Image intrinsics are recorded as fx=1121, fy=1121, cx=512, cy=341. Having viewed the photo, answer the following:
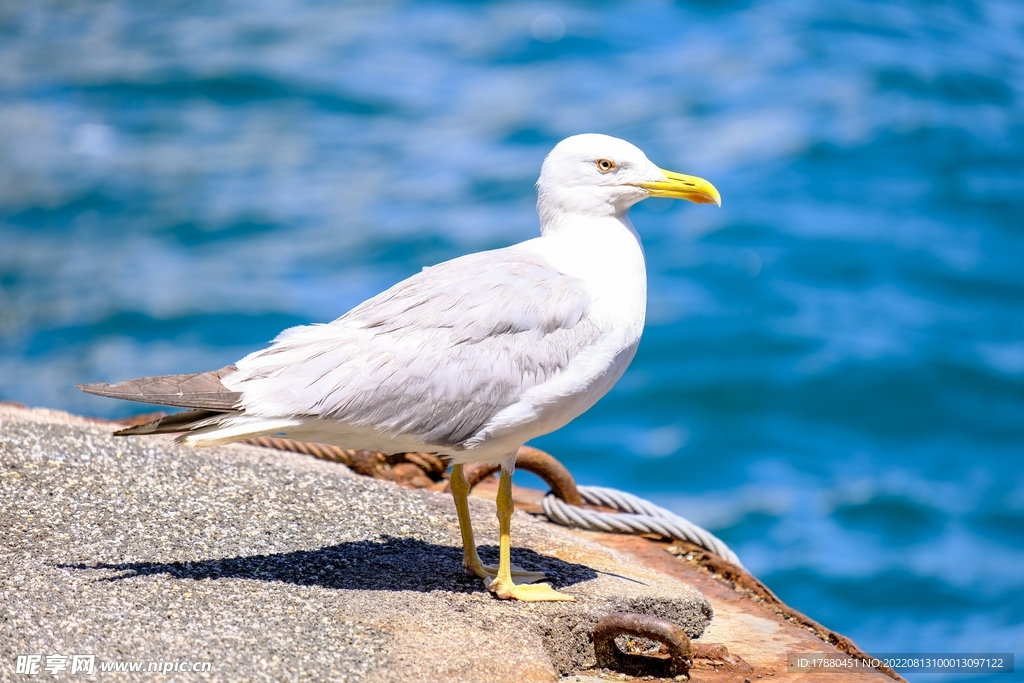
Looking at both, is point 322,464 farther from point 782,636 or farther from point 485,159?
point 485,159

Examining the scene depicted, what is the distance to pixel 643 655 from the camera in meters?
3.87

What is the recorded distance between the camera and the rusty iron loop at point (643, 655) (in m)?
3.71

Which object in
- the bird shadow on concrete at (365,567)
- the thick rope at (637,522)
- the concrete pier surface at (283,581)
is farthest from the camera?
the thick rope at (637,522)

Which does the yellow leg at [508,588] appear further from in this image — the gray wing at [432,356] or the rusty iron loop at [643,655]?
the gray wing at [432,356]

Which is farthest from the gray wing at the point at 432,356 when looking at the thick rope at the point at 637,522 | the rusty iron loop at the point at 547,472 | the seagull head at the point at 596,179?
the thick rope at the point at 637,522

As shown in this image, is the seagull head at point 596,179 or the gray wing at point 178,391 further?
the seagull head at point 596,179

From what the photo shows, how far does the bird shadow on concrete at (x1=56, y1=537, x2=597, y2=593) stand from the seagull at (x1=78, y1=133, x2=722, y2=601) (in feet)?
0.46

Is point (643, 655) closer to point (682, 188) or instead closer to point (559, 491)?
point (559, 491)

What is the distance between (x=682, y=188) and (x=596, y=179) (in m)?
0.40

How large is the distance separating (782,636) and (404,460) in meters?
2.05

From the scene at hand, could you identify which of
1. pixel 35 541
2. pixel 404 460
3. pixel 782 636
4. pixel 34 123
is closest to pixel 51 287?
pixel 34 123

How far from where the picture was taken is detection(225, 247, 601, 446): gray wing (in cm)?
401

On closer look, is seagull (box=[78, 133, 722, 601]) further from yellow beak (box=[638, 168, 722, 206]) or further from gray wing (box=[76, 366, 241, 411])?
yellow beak (box=[638, 168, 722, 206])

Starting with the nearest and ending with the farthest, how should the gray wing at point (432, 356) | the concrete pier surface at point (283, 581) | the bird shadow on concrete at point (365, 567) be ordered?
the concrete pier surface at point (283, 581)
the bird shadow on concrete at point (365, 567)
the gray wing at point (432, 356)
